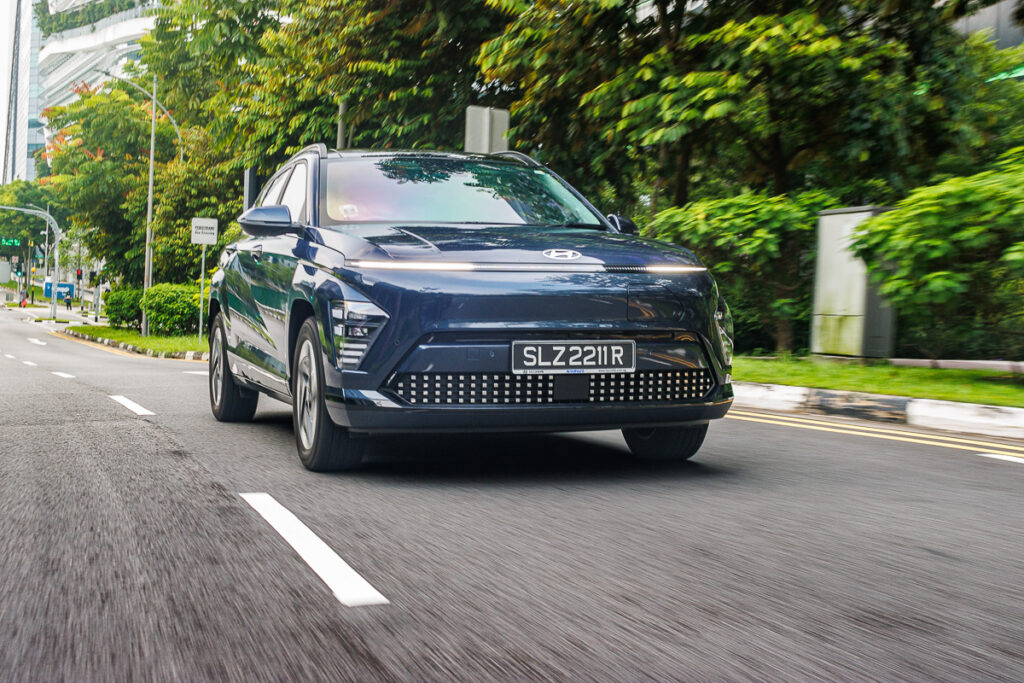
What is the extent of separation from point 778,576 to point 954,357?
31.3 ft

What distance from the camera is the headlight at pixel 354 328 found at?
502 cm

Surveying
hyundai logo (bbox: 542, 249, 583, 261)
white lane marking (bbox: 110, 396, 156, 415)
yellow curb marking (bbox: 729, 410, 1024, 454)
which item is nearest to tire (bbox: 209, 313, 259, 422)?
white lane marking (bbox: 110, 396, 156, 415)

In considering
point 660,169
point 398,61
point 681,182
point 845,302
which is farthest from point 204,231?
point 845,302

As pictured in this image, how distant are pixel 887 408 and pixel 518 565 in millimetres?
5842

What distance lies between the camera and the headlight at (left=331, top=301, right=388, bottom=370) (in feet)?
16.5

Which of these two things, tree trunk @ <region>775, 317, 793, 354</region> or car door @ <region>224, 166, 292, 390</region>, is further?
tree trunk @ <region>775, 317, 793, 354</region>

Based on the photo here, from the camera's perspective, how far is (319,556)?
151 inches

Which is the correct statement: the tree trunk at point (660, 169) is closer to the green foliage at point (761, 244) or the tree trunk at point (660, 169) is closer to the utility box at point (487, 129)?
Answer: the utility box at point (487, 129)

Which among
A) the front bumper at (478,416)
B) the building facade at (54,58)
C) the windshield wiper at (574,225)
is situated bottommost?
the front bumper at (478,416)

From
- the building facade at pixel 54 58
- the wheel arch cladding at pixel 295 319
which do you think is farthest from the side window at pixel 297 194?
the building facade at pixel 54 58

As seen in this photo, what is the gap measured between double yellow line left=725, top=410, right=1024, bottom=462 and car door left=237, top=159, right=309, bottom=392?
142 inches

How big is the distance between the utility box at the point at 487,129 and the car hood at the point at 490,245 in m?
9.10

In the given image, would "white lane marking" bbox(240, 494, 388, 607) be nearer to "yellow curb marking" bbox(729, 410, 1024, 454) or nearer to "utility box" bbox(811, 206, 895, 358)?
"yellow curb marking" bbox(729, 410, 1024, 454)

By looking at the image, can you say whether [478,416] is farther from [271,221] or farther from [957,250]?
[957,250]
